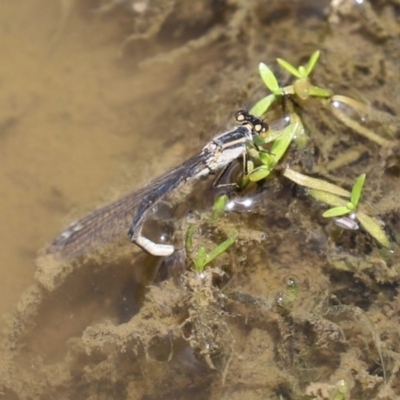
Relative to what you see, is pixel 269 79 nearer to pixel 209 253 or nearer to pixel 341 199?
pixel 341 199

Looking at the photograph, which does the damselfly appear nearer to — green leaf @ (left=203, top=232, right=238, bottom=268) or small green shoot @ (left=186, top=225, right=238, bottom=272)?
small green shoot @ (left=186, top=225, right=238, bottom=272)

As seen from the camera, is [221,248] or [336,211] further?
[336,211]

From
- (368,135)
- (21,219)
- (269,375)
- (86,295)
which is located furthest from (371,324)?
(21,219)

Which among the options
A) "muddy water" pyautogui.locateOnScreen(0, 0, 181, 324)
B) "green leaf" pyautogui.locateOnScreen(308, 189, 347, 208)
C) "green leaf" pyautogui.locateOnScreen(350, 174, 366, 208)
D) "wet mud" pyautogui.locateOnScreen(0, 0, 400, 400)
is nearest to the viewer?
"wet mud" pyautogui.locateOnScreen(0, 0, 400, 400)

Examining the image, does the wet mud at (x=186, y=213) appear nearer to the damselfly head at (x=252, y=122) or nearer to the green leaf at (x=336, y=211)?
the green leaf at (x=336, y=211)

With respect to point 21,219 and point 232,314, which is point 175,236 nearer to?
point 232,314

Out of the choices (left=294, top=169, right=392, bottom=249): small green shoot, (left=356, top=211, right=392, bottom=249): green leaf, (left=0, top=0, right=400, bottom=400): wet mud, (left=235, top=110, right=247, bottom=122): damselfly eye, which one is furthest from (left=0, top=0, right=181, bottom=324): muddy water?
(left=356, top=211, right=392, bottom=249): green leaf

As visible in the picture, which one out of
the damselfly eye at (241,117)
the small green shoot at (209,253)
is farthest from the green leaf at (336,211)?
the damselfly eye at (241,117)

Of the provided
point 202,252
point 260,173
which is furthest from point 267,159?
point 202,252
